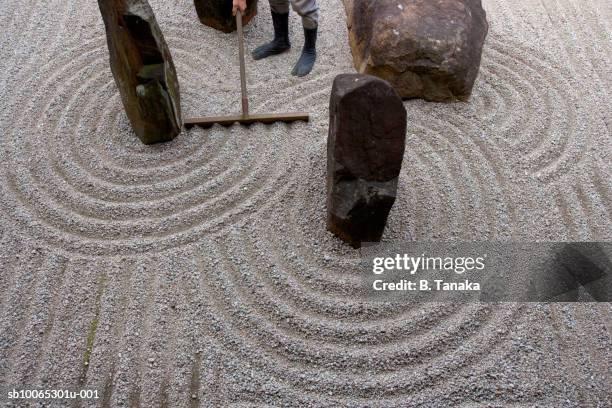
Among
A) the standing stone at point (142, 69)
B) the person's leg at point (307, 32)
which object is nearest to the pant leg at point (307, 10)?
the person's leg at point (307, 32)

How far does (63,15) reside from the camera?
14.1 feet

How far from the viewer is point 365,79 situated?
251 centimetres

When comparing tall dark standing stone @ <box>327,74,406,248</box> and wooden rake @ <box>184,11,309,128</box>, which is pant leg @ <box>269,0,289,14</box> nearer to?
wooden rake @ <box>184,11,309,128</box>

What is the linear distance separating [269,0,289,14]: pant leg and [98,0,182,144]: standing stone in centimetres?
91

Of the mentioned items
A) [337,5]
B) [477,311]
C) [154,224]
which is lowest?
[477,311]

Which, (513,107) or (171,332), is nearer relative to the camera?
(171,332)

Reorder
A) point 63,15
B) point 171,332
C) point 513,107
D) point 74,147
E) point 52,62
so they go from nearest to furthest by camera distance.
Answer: point 171,332 < point 74,147 < point 513,107 < point 52,62 < point 63,15

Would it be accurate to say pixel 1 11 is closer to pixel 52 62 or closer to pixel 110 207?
pixel 52 62

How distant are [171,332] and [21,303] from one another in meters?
0.73

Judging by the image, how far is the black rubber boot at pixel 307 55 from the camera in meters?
3.82

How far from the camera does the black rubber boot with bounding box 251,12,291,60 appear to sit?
392 centimetres

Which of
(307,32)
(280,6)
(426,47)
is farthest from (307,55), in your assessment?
(426,47)

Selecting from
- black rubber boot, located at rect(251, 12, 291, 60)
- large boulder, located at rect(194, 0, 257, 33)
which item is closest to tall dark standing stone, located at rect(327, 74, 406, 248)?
black rubber boot, located at rect(251, 12, 291, 60)

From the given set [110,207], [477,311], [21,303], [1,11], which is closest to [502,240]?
[477,311]
